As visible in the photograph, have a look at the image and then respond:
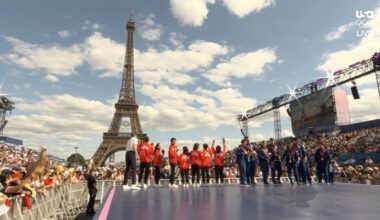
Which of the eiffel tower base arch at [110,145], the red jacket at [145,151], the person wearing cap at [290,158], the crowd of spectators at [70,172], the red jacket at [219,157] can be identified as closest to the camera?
the crowd of spectators at [70,172]

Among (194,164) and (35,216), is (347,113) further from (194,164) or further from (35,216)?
(35,216)

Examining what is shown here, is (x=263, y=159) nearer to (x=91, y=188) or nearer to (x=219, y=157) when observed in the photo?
(x=219, y=157)

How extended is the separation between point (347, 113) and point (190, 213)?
4478cm

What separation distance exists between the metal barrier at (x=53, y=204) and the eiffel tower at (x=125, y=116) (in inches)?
1713

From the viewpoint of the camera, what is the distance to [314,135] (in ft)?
135

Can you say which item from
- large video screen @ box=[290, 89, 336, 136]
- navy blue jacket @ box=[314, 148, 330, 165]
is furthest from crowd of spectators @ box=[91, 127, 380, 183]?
large video screen @ box=[290, 89, 336, 136]

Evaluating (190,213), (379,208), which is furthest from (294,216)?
(379,208)

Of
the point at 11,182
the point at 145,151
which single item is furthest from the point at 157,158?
the point at 11,182

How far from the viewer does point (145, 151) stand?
10.9m

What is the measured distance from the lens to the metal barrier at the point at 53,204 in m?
6.24

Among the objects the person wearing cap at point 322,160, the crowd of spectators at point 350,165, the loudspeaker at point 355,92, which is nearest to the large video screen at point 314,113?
the crowd of spectators at point 350,165

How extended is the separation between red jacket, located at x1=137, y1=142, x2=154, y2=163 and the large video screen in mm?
35184

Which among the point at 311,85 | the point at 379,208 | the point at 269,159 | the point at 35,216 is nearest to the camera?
the point at 379,208

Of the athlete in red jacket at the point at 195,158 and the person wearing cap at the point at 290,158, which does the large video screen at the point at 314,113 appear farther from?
the athlete in red jacket at the point at 195,158
